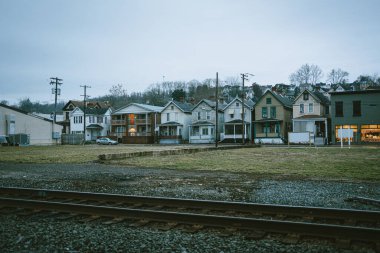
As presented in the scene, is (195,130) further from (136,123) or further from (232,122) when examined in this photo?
(136,123)

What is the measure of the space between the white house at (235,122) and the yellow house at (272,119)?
208 cm

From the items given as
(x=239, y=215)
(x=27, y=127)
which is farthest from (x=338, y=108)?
(x=27, y=127)

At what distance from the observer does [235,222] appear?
5.91 meters

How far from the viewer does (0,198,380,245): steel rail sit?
513 cm

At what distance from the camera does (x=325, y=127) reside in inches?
2071

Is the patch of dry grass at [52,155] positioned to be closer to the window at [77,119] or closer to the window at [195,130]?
the window at [195,130]

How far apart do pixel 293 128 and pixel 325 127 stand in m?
4.98

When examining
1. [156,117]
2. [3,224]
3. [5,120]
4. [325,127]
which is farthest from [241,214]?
[156,117]

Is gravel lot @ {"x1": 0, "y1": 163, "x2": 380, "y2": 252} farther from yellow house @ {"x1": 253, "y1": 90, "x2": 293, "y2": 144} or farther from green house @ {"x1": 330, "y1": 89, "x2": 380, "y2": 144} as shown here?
yellow house @ {"x1": 253, "y1": 90, "x2": 293, "y2": 144}

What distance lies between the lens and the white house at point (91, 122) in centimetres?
7881

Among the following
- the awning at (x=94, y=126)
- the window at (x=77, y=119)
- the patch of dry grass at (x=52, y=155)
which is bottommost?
the patch of dry grass at (x=52, y=155)

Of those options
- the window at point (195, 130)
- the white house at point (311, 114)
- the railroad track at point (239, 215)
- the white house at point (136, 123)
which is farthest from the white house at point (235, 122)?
the railroad track at point (239, 215)

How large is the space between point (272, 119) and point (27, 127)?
1646 inches

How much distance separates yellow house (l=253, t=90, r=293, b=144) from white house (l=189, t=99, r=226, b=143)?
27.6ft
